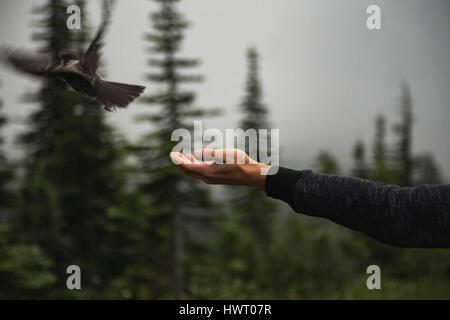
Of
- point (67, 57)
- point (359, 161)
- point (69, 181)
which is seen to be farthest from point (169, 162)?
point (359, 161)

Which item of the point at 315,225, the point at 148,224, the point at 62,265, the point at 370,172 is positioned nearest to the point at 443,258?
the point at 370,172

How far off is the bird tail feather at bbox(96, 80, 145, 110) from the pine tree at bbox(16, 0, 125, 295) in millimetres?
20048

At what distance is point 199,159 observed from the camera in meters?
1.55

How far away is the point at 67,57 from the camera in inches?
99.5

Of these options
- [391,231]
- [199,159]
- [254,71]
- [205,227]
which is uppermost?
[254,71]

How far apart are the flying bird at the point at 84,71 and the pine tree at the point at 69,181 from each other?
19862 mm

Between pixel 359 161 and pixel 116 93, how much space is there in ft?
159

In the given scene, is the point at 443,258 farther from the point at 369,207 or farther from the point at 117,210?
the point at 369,207

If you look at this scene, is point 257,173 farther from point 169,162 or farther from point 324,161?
point 324,161

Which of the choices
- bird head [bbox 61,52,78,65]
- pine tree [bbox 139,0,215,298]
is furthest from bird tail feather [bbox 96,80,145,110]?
pine tree [bbox 139,0,215,298]

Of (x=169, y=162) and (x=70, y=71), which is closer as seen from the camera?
(x=70, y=71)

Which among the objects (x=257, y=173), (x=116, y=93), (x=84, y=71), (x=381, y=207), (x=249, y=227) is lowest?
(x=249, y=227)

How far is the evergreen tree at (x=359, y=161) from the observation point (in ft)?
152
